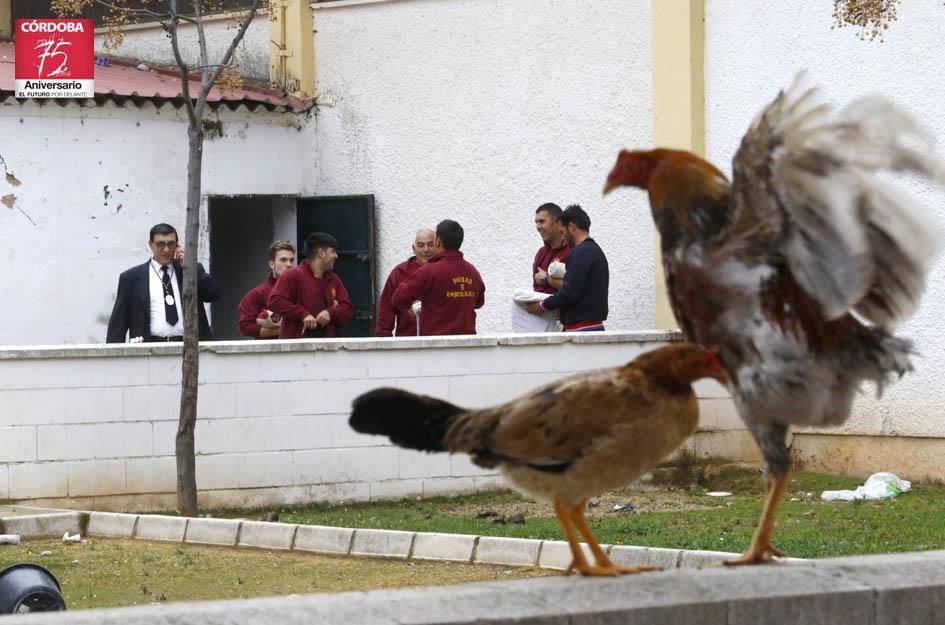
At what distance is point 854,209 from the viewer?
472 centimetres

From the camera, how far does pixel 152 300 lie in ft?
43.8

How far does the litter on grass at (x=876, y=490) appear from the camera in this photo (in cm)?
1232

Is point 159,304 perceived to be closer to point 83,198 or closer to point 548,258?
point 548,258

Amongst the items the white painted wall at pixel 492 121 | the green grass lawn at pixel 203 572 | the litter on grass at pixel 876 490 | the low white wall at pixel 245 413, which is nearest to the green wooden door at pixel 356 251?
the white painted wall at pixel 492 121

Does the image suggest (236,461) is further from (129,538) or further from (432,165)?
(432,165)

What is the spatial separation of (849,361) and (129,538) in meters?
7.17

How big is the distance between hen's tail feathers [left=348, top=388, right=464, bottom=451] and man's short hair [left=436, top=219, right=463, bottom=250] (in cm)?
836

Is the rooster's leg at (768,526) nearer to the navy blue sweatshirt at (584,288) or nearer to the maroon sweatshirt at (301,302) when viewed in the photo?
the navy blue sweatshirt at (584,288)

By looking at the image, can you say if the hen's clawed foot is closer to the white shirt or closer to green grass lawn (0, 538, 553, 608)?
green grass lawn (0, 538, 553, 608)

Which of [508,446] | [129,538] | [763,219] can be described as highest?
[763,219]

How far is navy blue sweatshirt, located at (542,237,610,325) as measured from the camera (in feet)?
42.8

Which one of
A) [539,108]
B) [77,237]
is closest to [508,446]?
[539,108]

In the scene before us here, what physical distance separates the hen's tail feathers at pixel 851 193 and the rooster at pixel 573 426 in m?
0.45

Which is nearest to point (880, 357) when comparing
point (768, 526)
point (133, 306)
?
point (768, 526)
